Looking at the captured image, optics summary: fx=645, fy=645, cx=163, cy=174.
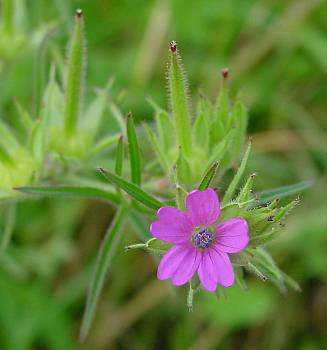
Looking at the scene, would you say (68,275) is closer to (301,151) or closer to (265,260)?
(301,151)

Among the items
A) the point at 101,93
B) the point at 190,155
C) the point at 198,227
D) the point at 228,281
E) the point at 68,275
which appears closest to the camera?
the point at 228,281

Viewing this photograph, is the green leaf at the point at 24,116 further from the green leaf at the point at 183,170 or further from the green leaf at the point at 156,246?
the green leaf at the point at 156,246

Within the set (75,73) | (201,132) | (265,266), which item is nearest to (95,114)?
(75,73)

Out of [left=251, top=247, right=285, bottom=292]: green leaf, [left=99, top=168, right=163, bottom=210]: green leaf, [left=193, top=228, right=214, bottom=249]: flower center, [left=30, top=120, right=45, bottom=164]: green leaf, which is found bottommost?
[left=251, top=247, right=285, bottom=292]: green leaf

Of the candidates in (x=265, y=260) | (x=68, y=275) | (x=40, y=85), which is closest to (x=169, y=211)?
(x=265, y=260)

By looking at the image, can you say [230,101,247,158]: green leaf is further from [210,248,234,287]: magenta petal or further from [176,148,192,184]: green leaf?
[210,248,234,287]: magenta petal

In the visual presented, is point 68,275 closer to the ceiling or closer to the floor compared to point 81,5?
closer to the floor

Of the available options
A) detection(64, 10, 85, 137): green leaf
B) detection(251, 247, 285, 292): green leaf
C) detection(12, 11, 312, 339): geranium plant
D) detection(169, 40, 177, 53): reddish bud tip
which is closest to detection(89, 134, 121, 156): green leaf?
detection(12, 11, 312, 339): geranium plant
